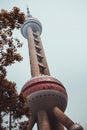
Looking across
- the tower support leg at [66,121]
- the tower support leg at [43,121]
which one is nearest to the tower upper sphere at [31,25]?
the tower support leg at [43,121]

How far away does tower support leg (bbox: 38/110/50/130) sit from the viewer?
38072mm

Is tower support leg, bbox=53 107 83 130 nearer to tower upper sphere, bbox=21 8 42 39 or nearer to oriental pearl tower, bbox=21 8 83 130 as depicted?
oriental pearl tower, bbox=21 8 83 130

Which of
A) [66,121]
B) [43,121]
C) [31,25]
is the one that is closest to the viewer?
[66,121]

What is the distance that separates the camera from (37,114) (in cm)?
4069

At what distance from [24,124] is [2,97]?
1.98 m

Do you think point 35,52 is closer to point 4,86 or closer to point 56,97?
point 56,97

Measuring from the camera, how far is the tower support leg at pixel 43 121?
125ft

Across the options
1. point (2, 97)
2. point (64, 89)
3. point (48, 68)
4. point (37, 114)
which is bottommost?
point (2, 97)

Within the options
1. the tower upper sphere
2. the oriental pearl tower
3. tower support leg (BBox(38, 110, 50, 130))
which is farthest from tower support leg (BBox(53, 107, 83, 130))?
the tower upper sphere

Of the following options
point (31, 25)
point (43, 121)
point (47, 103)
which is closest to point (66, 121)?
point (43, 121)

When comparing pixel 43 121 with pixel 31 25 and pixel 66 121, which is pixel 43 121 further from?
pixel 31 25

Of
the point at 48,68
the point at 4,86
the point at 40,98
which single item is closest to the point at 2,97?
the point at 4,86

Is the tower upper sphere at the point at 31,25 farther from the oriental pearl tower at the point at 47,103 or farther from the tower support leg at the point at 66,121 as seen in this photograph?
the tower support leg at the point at 66,121

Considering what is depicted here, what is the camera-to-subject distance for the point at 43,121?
128ft
